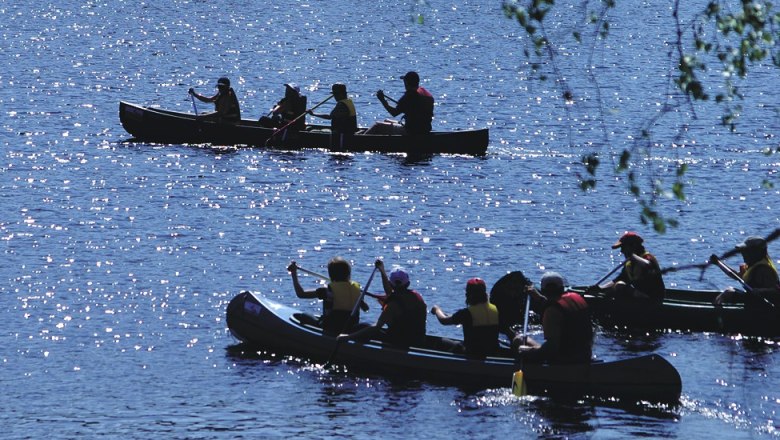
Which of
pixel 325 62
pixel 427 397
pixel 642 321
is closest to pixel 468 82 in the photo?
pixel 325 62

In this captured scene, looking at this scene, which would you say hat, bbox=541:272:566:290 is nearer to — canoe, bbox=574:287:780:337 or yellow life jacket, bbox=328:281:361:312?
yellow life jacket, bbox=328:281:361:312

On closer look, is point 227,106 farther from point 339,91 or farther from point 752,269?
point 752,269

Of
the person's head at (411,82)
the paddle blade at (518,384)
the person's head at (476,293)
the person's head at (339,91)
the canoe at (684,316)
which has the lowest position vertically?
the paddle blade at (518,384)

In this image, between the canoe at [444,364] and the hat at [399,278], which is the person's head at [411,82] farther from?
the hat at [399,278]

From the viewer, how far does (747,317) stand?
2547cm

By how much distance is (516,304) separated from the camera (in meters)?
25.8

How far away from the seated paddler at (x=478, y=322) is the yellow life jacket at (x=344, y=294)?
6.20 feet

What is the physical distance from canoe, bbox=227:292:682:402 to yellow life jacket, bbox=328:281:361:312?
509 millimetres

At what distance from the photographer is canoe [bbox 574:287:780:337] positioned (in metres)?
25.5

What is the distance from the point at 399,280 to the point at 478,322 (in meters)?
1.41

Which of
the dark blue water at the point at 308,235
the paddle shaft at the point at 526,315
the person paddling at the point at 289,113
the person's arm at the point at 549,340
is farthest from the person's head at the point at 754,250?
the person paddling at the point at 289,113

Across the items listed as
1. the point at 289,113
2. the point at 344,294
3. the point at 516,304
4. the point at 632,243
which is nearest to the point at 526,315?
the point at 516,304

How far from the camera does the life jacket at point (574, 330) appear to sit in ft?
70.9

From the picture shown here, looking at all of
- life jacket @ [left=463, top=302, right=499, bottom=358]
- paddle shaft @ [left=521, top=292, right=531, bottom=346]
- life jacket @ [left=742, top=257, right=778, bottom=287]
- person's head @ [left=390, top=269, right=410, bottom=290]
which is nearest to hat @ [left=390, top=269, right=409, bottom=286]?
person's head @ [left=390, top=269, right=410, bottom=290]
